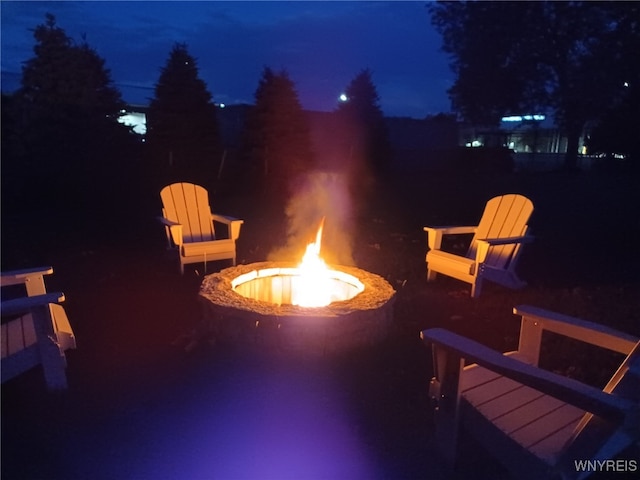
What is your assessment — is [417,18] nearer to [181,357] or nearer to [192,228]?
[192,228]

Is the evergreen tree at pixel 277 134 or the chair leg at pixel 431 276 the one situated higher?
the evergreen tree at pixel 277 134

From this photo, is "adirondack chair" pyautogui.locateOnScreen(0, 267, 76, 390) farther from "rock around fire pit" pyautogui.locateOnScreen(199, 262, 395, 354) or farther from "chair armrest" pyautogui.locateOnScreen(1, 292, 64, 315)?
"rock around fire pit" pyautogui.locateOnScreen(199, 262, 395, 354)

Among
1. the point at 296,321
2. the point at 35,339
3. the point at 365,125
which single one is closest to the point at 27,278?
the point at 35,339

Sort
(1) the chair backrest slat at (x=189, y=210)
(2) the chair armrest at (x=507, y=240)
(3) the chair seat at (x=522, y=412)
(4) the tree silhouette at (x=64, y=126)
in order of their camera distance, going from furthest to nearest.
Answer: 1. (4) the tree silhouette at (x=64, y=126)
2. (1) the chair backrest slat at (x=189, y=210)
3. (2) the chair armrest at (x=507, y=240)
4. (3) the chair seat at (x=522, y=412)

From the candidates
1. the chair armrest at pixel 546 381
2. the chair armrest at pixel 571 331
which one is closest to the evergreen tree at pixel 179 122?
the chair armrest at pixel 571 331

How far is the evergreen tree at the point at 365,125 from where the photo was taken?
15.2m

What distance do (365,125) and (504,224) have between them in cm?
1144

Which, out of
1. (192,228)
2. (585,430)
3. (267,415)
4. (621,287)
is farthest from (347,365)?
(621,287)

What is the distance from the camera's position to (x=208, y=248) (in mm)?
4828

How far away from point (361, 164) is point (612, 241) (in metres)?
9.04

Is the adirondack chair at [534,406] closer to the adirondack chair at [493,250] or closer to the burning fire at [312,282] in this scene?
the burning fire at [312,282]

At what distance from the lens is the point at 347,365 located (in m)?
3.09

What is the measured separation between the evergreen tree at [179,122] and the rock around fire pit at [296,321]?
7751 millimetres

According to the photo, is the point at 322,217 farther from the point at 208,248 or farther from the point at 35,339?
the point at 35,339
